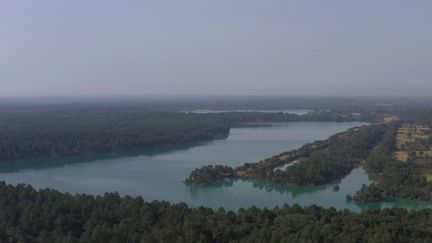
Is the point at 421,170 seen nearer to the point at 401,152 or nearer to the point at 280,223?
the point at 401,152

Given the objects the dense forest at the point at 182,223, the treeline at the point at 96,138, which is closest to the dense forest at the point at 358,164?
the dense forest at the point at 182,223

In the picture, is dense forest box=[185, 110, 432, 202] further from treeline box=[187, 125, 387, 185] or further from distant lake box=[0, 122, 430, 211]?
distant lake box=[0, 122, 430, 211]

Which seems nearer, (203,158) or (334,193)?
(334,193)

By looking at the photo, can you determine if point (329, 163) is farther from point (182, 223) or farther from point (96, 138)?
point (96, 138)

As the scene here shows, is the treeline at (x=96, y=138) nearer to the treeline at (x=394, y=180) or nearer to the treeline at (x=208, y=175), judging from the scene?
the treeline at (x=208, y=175)

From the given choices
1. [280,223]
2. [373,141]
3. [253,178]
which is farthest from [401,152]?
[280,223]

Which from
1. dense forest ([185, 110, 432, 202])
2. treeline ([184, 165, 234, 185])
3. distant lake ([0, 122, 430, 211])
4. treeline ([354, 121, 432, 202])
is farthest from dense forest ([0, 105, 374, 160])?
treeline ([354, 121, 432, 202])
